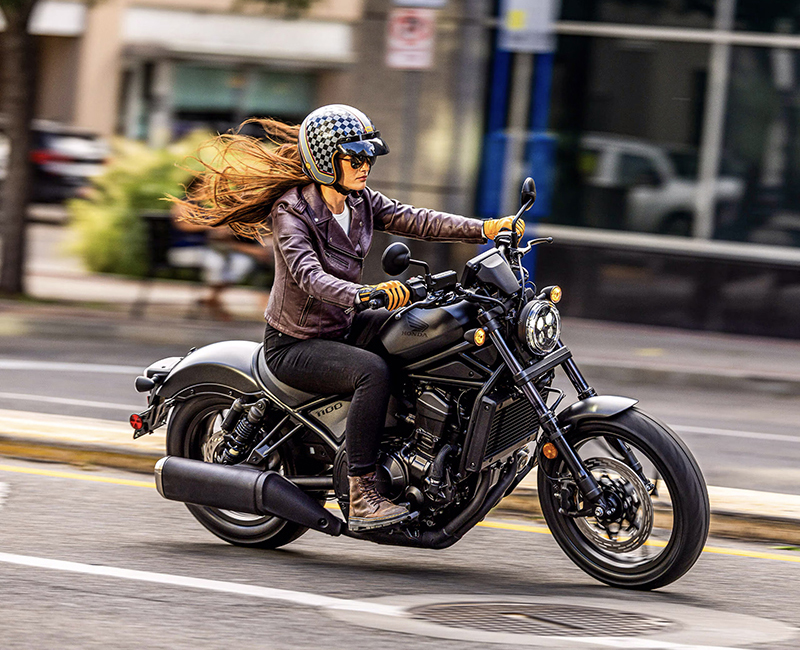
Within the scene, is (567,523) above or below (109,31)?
below

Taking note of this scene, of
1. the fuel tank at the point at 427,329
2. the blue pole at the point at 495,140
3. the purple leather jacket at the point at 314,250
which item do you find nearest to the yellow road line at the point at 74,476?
the purple leather jacket at the point at 314,250

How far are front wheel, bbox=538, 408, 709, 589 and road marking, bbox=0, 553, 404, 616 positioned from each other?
84cm

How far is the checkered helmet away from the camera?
5.61m

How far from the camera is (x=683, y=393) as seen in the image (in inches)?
457

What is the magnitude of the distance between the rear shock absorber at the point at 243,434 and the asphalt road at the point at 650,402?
302cm

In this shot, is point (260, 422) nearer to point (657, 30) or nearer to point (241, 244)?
point (241, 244)

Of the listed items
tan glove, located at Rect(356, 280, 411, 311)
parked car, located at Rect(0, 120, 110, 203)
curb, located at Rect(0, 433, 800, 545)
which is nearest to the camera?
tan glove, located at Rect(356, 280, 411, 311)

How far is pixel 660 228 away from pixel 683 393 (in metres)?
4.44

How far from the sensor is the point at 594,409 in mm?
5367

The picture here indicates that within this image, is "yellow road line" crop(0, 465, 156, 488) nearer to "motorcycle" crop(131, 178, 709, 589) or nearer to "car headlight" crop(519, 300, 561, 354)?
"motorcycle" crop(131, 178, 709, 589)

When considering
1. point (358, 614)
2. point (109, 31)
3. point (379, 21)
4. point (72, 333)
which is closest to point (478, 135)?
point (379, 21)

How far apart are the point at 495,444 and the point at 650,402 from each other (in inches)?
225

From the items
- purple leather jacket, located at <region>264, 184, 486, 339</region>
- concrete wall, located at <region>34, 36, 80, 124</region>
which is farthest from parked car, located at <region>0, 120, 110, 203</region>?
purple leather jacket, located at <region>264, 184, 486, 339</region>

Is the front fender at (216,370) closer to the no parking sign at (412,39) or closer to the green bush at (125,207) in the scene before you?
the no parking sign at (412,39)
